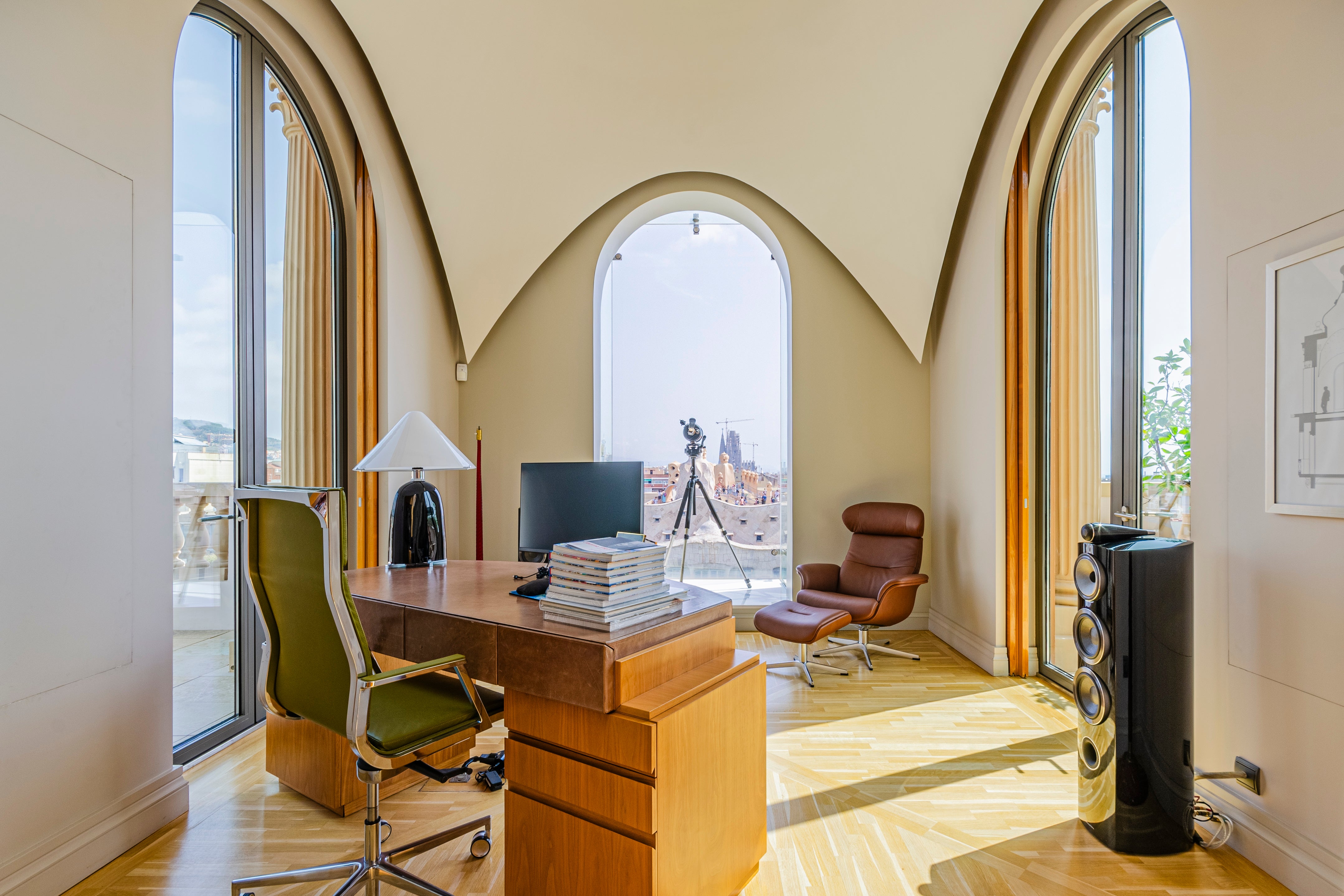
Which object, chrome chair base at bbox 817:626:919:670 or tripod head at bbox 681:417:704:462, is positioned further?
tripod head at bbox 681:417:704:462

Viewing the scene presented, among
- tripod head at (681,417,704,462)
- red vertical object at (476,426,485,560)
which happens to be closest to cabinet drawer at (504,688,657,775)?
red vertical object at (476,426,485,560)

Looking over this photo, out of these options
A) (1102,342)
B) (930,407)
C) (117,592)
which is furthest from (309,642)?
(930,407)

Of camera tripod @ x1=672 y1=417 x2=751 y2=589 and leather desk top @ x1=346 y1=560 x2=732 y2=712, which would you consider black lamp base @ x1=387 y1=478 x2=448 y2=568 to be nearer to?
leather desk top @ x1=346 y1=560 x2=732 y2=712

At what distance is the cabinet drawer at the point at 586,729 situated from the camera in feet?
4.80

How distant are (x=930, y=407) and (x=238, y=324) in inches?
164

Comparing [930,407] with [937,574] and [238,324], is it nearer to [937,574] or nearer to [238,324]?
[937,574]

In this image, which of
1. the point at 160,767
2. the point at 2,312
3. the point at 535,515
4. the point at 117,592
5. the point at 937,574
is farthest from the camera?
the point at 937,574

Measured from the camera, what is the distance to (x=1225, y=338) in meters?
2.12

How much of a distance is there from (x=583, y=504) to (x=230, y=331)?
185cm

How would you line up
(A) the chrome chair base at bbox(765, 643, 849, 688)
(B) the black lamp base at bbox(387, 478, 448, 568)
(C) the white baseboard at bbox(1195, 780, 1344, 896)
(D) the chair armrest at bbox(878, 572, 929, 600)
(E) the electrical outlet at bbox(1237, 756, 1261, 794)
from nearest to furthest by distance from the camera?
(C) the white baseboard at bbox(1195, 780, 1344, 896) → (E) the electrical outlet at bbox(1237, 756, 1261, 794) → (B) the black lamp base at bbox(387, 478, 448, 568) → (A) the chrome chair base at bbox(765, 643, 849, 688) → (D) the chair armrest at bbox(878, 572, 929, 600)

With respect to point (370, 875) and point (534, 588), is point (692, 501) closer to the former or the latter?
point (534, 588)

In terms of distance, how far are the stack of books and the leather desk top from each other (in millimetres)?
30

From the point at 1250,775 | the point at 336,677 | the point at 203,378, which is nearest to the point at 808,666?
the point at 1250,775

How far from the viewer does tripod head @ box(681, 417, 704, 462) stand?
4.76 meters
